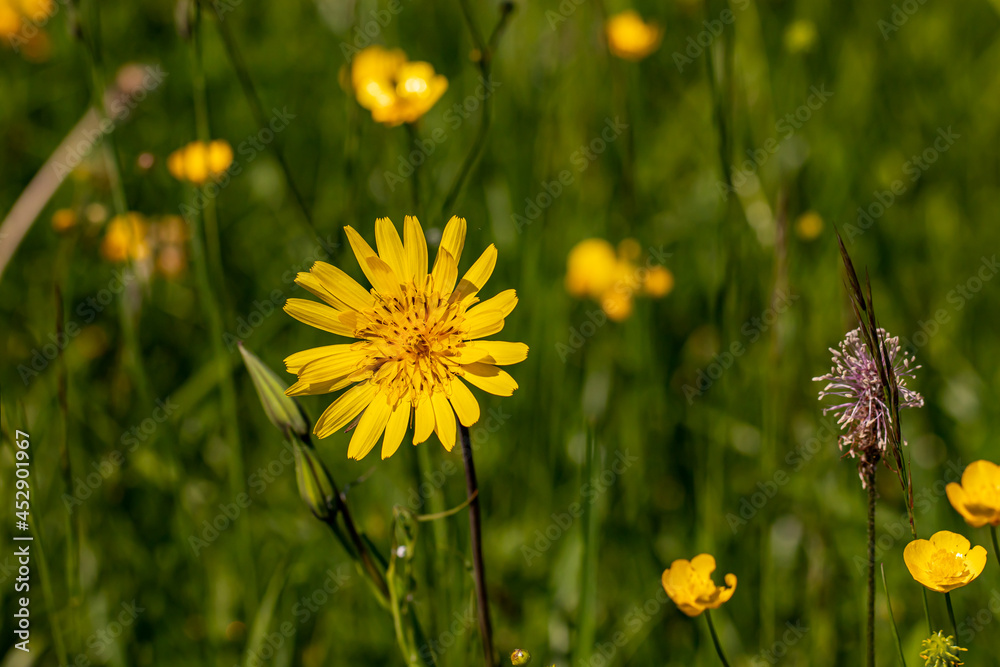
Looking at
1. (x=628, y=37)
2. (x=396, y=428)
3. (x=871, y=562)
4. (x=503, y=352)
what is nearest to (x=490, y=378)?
(x=503, y=352)

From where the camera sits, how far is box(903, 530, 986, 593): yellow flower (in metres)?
1.28

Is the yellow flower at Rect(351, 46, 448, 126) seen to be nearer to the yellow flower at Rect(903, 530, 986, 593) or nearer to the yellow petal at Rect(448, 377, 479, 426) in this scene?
the yellow petal at Rect(448, 377, 479, 426)

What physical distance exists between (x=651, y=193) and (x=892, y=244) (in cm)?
109

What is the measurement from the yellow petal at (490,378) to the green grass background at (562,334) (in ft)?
1.65

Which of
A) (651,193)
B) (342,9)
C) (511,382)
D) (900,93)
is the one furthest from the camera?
(342,9)

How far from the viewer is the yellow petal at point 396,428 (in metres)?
1.41

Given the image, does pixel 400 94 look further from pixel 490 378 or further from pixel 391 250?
pixel 490 378

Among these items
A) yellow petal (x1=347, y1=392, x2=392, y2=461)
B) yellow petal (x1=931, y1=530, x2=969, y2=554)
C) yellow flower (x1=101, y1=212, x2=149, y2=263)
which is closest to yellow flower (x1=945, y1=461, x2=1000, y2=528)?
yellow petal (x1=931, y1=530, x2=969, y2=554)

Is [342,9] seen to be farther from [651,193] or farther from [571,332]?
[571,332]

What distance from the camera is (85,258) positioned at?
360 cm

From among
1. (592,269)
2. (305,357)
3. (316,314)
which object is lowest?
(305,357)

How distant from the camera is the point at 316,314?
155cm

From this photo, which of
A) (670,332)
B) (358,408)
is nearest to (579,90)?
(670,332)

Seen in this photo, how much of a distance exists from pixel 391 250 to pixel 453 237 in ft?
0.51
